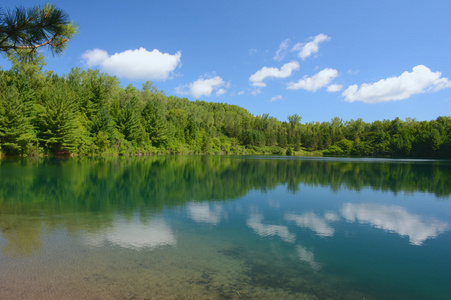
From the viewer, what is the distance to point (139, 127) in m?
65.2

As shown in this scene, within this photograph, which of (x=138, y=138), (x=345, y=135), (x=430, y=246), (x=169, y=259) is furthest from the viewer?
(x=345, y=135)

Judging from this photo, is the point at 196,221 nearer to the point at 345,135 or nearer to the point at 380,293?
the point at 380,293

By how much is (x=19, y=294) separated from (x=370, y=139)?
138493 millimetres

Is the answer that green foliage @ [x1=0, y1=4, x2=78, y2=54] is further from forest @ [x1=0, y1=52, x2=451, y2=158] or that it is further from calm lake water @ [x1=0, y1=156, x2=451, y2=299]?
calm lake water @ [x1=0, y1=156, x2=451, y2=299]

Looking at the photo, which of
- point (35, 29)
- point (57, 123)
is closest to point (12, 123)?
point (57, 123)

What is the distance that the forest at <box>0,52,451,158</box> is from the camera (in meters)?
40.9

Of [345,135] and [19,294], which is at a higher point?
[345,135]

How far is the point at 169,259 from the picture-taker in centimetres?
595

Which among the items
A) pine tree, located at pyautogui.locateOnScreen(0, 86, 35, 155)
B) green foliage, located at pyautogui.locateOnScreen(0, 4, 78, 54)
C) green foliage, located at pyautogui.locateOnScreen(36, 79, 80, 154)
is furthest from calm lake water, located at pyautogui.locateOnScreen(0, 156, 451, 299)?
green foliage, located at pyautogui.locateOnScreen(36, 79, 80, 154)

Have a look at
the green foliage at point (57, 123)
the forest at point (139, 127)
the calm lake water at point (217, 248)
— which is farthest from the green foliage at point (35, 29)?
the green foliage at point (57, 123)

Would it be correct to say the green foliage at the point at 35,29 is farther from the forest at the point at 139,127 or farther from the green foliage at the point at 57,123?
the green foliage at the point at 57,123

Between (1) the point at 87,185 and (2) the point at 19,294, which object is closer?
(2) the point at 19,294

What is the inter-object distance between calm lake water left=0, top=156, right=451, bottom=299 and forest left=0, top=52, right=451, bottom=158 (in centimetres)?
509

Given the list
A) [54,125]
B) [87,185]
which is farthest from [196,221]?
[54,125]
